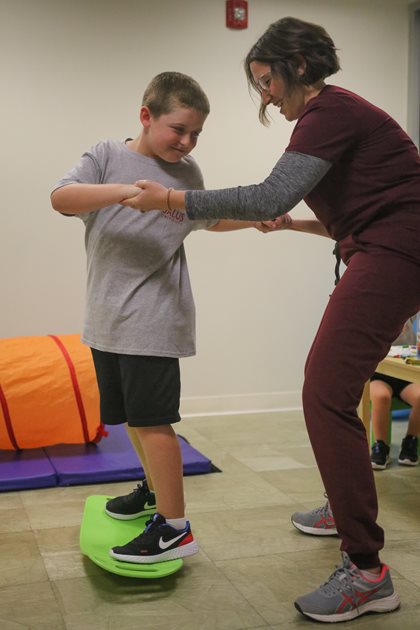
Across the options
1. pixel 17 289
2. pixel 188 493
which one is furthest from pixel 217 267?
pixel 188 493

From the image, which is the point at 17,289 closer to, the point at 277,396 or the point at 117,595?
the point at 277,396

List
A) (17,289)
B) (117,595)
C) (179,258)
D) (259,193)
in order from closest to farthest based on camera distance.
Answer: (259,193)
(117,595)
(179,258)
(17,289)

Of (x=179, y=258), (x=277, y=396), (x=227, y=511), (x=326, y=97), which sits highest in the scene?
(x=326, y=97)

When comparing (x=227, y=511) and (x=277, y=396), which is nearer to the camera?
(x=227, y=511)

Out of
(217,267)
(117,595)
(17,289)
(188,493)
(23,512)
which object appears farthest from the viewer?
(217,267)

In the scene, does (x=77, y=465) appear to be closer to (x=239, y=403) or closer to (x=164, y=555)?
(x=164, y=555)

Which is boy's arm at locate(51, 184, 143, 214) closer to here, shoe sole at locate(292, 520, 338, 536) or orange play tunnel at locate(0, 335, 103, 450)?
shoe sole at locate(292, 520, 338, 536)

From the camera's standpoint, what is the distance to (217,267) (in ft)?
14.6

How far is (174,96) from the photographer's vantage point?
6.87 feet

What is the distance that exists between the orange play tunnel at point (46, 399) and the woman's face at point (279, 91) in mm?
1778

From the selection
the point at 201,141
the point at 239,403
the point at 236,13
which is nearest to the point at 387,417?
the point at 239,403

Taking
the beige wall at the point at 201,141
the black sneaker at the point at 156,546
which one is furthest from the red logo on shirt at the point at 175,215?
the beige wall at the point at 201,141

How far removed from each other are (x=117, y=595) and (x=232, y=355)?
260cm

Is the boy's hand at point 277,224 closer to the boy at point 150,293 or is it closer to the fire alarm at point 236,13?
the boy at point 150,293
